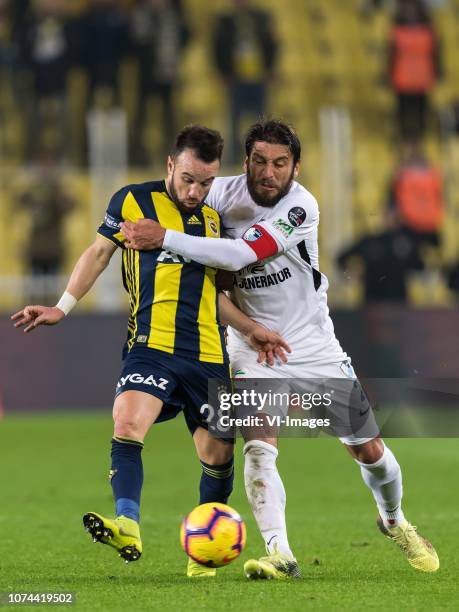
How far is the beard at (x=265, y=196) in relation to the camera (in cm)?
660

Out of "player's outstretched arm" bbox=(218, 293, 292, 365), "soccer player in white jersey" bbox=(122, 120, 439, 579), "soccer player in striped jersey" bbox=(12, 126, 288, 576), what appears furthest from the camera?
"player's outstretched arm" bbox=(218, 293, 292, 365)

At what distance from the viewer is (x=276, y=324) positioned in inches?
265

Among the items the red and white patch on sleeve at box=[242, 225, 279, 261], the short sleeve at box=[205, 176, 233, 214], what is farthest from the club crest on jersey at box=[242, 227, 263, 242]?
the short sleeve at box=[205, 176, 233, 214]

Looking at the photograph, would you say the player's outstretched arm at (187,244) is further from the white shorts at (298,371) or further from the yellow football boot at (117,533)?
the yellow football boot at (117,533)

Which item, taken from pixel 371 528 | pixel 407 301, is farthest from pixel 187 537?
pixel 407 301

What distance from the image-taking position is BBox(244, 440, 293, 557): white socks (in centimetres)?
643

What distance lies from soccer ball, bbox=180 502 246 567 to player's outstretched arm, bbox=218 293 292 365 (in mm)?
801

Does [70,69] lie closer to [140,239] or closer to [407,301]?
[407,301]

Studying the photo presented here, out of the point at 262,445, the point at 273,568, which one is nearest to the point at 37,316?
the point at 262,445

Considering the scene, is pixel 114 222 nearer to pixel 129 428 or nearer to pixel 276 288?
pixel 276 288

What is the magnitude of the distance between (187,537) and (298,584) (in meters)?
0.53

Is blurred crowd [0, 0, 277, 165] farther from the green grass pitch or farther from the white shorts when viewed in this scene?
the white shorts

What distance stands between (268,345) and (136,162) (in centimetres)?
1062

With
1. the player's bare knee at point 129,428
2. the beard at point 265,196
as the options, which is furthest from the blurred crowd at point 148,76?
the player's bare knee at point 129,428
